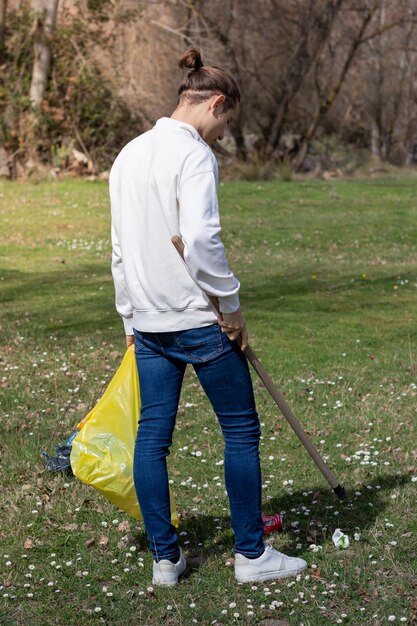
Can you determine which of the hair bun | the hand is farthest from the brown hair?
the hand

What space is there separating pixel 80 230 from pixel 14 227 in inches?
48.4

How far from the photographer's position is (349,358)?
27.4 ft

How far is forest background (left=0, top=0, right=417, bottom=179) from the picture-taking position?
24.5m

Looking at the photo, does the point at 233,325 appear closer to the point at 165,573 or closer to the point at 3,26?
the point at 165,573

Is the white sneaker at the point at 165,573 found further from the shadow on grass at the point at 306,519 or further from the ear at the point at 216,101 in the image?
the ear at the point at 216,101

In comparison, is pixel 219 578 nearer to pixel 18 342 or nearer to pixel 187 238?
pixel 187 238

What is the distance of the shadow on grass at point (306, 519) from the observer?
15.0ft

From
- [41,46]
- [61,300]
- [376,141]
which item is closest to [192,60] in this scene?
[61,300]

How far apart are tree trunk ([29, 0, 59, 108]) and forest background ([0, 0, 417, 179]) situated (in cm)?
3

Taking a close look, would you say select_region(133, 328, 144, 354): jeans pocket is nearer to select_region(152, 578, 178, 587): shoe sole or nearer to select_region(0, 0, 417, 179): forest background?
select_region(152, 578, 178, 587): shoe sole

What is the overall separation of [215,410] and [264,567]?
0.71m

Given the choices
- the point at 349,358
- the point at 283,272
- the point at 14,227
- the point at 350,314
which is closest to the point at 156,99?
the point at 14,227

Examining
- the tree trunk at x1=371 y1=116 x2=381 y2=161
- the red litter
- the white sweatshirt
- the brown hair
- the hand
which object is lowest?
the tree trunk at x1=371 y1=116 x2=381 y2=161

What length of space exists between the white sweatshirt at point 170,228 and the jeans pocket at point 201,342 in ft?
0.10
